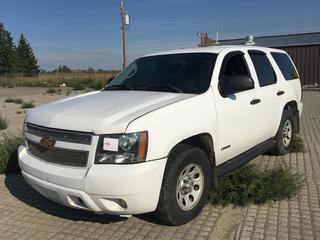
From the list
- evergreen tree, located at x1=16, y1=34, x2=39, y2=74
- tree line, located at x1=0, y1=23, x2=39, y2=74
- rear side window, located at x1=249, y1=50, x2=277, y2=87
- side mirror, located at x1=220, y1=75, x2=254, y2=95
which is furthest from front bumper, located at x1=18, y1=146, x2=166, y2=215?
evergreen tree, located at x1=16, y1=34, x2=39, y2=74

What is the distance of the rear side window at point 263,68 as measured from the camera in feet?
19.3

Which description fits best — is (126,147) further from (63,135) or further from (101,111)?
(63,135)

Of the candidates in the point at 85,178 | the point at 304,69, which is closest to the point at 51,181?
the point at 85,178

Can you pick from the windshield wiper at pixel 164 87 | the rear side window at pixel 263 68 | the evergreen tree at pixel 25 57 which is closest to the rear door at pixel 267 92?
the rear side window at pixel 263 68

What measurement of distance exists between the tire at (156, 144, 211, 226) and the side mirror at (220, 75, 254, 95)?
0.98 metres

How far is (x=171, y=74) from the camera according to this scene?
515cm

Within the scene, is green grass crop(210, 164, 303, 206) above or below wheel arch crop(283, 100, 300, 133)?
below

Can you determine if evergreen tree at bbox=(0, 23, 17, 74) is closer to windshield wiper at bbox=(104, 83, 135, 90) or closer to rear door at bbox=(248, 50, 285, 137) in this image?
windshield wiper at bbox=(104, 83, 135, 90)

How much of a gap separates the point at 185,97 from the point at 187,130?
1.60ft

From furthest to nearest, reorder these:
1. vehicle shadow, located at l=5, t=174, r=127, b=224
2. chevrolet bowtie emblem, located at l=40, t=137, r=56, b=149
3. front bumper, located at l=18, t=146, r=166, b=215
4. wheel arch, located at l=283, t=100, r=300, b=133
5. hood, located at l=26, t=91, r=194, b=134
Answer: wheel arch, located at l=283, t=100, r=300, b=133 → vehicle shadow, located at l=5, t=174, r=127, b=224 → chevrolet bowtie emblem, located at l=40, t=137, r=56, b=149 → hood, located at l=26, t=91, r=194, b=134 → front bumper, located at l=18, t=146, r=166, b=215

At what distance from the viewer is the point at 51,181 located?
3.94 metres

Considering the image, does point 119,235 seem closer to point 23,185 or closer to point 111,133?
point 111,133

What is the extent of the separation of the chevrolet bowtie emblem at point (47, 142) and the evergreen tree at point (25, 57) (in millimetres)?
100148

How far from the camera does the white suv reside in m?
3.64
